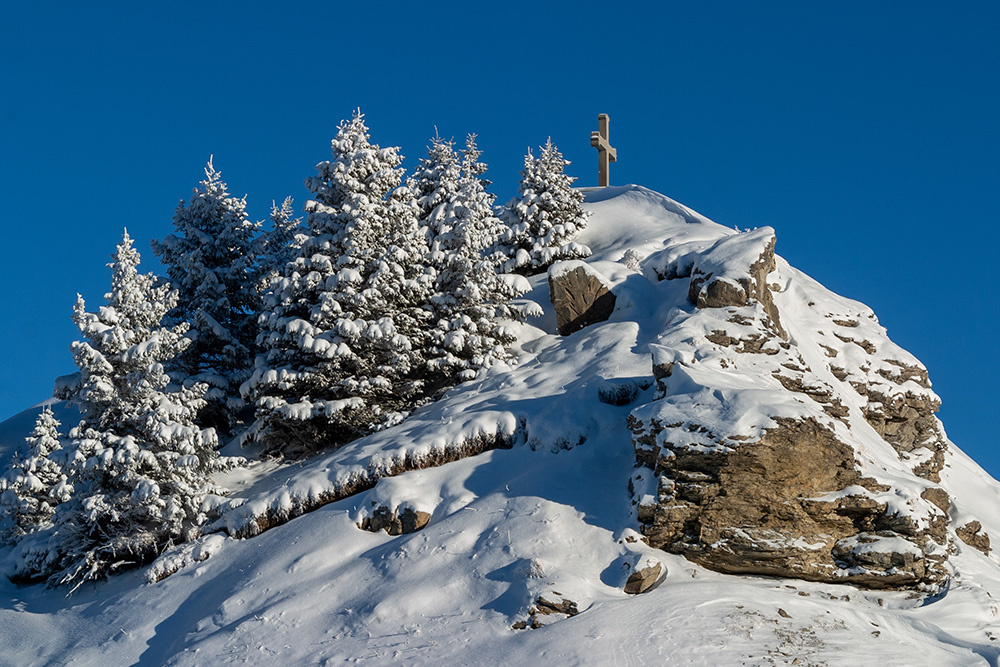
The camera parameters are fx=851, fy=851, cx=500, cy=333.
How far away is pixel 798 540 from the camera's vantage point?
46.2 feet

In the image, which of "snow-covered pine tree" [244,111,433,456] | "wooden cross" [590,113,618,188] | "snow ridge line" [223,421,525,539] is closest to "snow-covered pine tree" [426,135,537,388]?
"snow-covered pine tree" [244,111,433,456]

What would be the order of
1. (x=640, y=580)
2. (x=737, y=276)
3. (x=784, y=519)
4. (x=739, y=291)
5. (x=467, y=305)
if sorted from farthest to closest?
1. (x=467, y=305)
2. (x=737, y=276)
3. (x=739, y=291)
4. (x=784, y=519)
5. (x=640, y=580)

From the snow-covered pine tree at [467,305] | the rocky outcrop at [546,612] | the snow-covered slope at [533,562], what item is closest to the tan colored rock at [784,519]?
the snow-covered slope at [533,562]

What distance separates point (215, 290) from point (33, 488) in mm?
7389

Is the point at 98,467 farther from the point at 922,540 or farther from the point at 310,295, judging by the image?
the point at 922,540

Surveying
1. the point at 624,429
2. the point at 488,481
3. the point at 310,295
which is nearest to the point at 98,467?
the point at 310,295

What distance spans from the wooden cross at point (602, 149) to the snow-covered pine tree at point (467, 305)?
Result: 16.3 m

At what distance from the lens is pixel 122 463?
59.1 ft

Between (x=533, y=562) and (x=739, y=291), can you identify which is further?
(x=739, y=291)

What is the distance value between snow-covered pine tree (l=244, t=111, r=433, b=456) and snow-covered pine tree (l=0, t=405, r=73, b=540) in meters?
4.69

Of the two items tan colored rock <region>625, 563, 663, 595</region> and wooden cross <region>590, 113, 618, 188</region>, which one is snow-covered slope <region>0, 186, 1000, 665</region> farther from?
wooden cross <region>590, 113, 618, 188</region>

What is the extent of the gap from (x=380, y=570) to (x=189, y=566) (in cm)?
467

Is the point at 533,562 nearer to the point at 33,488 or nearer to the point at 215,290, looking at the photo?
the point at 33,488

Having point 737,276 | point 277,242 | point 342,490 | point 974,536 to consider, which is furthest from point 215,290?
point 974,536
